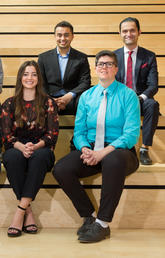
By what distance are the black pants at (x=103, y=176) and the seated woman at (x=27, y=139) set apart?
0.33 ft

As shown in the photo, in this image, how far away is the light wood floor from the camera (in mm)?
1498

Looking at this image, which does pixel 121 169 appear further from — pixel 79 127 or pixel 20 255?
pixel 20 255

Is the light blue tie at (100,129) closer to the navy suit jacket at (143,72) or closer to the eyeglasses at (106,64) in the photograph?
the eyeglasses at (106,64)

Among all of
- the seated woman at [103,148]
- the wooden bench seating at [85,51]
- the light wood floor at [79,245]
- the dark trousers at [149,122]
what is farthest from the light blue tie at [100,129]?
the light wood floor at [79,245]

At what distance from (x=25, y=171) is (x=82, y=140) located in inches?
11.6

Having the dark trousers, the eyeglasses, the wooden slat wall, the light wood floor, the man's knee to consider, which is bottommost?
the light wood floor

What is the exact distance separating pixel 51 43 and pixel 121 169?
1707 millimetres

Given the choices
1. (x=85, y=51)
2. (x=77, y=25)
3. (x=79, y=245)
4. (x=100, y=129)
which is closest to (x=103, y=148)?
(x=100, y=129)

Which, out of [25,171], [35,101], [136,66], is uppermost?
[136,66]

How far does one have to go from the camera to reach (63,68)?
91.4 inches

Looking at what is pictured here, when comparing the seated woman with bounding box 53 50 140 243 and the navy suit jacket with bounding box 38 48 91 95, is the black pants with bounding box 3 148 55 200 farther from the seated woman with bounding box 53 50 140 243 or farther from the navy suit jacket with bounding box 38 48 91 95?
the navy suit jacket with bounding box 38 48 91 95

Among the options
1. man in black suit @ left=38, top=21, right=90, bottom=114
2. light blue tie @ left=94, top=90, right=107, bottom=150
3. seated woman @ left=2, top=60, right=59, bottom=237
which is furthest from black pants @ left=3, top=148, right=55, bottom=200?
man in black suit @ left=38, top=21, right=90, bottom=114

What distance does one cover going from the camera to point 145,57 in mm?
2275

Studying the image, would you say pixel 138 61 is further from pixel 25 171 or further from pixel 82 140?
pixel 25 171
